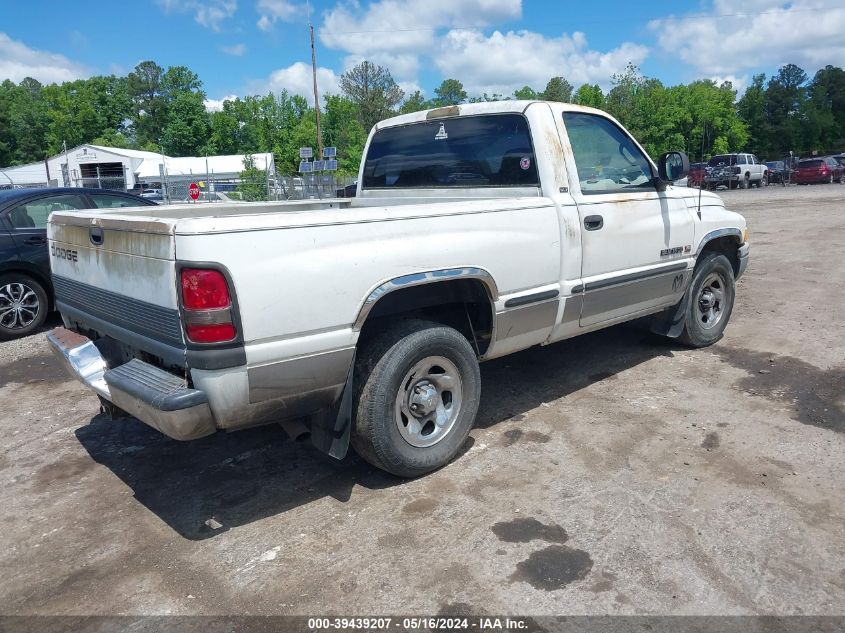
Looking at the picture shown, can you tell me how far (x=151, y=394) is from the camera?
9.95 ft

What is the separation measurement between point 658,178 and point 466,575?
352cm

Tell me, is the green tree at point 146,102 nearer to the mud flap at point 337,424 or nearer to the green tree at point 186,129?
the green tree at point 186,129

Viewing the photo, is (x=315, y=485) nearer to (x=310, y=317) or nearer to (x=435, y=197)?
(x=310, y=317)

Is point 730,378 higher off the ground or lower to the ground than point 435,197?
lower

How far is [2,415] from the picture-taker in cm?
513

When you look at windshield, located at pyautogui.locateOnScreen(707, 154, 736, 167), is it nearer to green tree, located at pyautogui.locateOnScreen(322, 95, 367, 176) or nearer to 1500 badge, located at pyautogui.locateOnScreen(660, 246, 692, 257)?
green tree, located at pyautogui.locateOnScreen(322, 95, 367, 176)

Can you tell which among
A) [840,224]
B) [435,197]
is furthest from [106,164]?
[435,197]

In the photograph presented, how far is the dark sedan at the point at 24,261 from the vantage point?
7.21 meters

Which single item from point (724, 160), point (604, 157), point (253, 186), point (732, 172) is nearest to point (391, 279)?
point (604, 157)

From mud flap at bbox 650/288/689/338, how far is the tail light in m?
4.17

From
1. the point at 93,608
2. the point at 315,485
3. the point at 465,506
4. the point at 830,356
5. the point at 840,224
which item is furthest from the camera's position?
the point at 840,224

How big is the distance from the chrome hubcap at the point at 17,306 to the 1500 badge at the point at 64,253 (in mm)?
3686

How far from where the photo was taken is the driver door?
4551 mm

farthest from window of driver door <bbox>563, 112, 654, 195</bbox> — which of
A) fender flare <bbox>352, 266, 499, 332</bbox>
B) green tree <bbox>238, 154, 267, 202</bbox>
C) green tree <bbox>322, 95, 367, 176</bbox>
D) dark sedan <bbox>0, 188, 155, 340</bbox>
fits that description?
green tree <bbox>322, 95, 367, 176</bbox>
